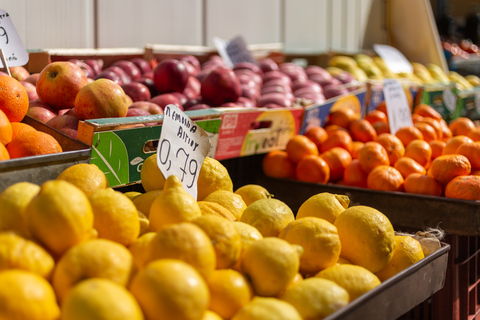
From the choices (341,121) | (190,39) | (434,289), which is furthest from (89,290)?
(190,39)

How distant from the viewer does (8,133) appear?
4.39ft

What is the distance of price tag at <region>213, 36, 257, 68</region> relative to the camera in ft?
10.7

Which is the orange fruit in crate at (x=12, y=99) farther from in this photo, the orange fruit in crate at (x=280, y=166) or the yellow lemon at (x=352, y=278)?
the orange fruit in crate at (x=280, y=166)

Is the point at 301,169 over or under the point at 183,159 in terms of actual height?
under

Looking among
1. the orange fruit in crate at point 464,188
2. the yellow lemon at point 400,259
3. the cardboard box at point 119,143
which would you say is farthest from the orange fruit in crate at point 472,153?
the cardboard box at point 119,143

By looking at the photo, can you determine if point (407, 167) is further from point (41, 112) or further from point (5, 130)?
point (5, 130)

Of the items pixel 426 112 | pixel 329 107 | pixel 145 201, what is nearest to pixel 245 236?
pixel 145 201

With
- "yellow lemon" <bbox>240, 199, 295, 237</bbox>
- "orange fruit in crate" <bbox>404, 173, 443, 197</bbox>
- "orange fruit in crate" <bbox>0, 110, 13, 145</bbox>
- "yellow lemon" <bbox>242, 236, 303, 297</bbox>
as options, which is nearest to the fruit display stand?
"orange fruit in crate" <bbox>0, 110, 13, 145</bbox>

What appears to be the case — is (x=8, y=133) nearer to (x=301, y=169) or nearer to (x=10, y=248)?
(x=10, y=248)

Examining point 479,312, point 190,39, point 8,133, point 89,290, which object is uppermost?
point 190,39

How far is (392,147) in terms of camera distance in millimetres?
2301

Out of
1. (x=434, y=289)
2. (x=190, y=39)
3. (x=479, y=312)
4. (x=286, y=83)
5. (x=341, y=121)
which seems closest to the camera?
(x=434, y=289)

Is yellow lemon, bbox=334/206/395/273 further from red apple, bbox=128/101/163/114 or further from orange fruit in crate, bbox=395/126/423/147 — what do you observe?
orange fruit in crate, bbox=395/126/423/147

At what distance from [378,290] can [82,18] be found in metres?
2.38
